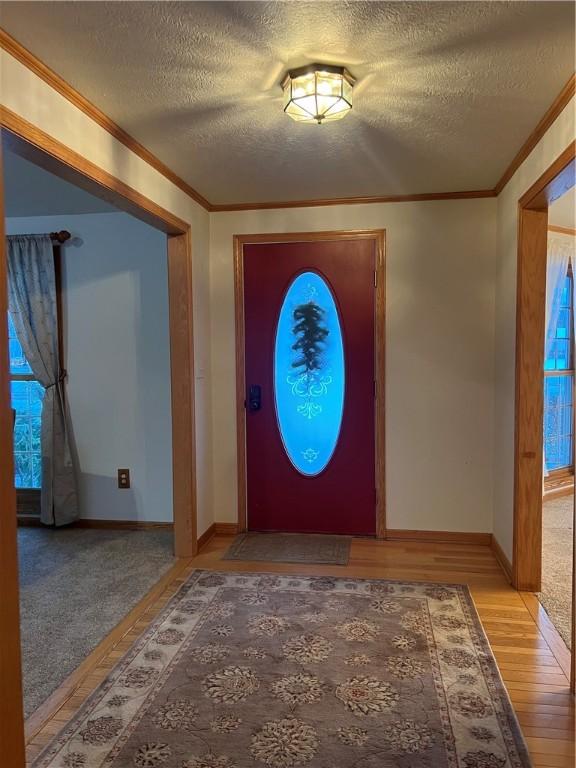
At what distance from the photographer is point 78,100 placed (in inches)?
82.8

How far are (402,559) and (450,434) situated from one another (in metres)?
0.88

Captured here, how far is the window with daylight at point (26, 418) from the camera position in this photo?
4145mm

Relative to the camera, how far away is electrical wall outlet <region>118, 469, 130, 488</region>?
4.02m

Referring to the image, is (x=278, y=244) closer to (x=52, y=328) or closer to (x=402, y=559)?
(x=52, y=328)

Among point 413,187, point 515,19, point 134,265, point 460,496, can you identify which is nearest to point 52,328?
point 134,265

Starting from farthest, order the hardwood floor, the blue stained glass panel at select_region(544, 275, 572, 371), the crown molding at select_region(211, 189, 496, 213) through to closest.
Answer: the blue stained glass panel at select_region(544, 275, 572, 371) → the crown molding at select_region(211, 189, 496, 213) → the hardwood floor

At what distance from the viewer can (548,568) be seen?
3264 mm

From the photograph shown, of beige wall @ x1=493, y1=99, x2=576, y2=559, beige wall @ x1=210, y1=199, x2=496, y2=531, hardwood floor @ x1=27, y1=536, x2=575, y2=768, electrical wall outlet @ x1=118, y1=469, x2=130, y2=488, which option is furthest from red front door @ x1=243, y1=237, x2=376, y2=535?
electrical wall outlet @ x1=118, y1=469, x2=130, y2=488

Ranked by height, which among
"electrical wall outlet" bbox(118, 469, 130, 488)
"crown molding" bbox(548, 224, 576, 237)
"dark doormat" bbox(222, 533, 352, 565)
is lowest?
"dark doormat" bbox(222, 533, 352, 565)

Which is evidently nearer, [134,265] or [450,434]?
[450,434]

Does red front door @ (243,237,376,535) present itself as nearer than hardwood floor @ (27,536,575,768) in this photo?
No

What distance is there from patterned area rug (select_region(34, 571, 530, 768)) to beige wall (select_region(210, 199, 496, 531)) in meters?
0.87

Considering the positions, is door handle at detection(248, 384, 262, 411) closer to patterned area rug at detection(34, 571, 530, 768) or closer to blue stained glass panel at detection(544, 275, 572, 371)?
patterned area rug at detection(34, 571, 530, 768)

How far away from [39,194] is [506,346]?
303 cm
